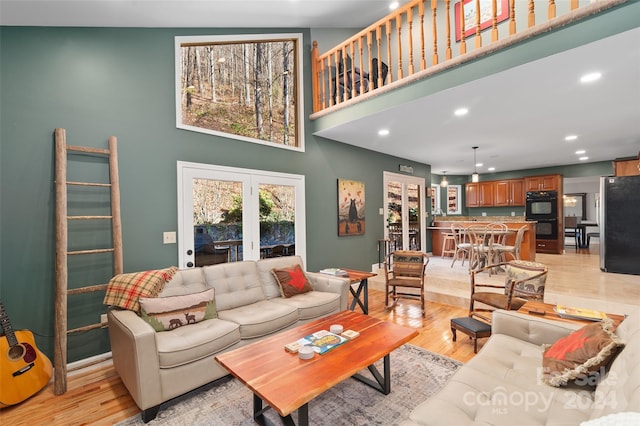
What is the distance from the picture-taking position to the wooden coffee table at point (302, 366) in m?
1.49

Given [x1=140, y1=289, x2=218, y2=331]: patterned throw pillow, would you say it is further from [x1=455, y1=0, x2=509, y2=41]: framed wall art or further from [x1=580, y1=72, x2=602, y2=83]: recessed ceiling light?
[x1=455, y1=0, x2=509, y2=41]: framed wall art

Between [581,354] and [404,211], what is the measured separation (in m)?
5.37

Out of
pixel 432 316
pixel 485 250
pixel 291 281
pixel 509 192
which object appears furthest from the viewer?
pixel 509 192

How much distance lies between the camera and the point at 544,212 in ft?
25.6

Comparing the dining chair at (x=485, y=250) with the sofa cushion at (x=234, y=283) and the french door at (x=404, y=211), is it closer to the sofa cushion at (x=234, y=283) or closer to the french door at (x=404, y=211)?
the french door at (x=404, y=211)

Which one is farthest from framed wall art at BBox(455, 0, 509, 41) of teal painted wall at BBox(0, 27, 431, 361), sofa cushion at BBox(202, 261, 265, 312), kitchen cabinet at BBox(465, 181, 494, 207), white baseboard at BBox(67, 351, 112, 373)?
white baseboard at BBox(67, 351, 112, 373)

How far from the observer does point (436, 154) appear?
6.41 meters

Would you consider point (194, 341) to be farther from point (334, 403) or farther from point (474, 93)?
point (474, 93)

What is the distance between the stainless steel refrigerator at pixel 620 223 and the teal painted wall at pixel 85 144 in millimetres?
5982

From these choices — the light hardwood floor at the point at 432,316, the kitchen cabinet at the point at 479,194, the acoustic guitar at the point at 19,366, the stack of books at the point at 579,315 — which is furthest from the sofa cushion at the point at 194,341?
the kitchen cabinet at the point at 479,194

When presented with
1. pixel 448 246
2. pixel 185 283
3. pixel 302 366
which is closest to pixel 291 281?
pixel 185 283

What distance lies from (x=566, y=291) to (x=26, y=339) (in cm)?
598

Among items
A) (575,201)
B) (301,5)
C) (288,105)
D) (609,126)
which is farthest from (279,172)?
(575,201)

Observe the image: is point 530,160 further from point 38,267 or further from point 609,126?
point 38,267
